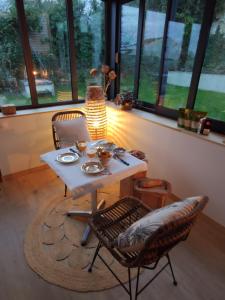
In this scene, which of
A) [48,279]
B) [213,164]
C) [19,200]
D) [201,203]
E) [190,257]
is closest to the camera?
[201,203]

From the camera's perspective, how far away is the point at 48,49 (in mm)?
2520

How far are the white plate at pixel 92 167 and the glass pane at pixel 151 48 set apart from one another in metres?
1.34

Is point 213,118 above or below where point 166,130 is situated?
above

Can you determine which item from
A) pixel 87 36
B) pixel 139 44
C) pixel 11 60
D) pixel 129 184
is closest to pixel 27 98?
pixel 11 60

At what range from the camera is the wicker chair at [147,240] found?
920 mm

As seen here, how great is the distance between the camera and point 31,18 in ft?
7.64

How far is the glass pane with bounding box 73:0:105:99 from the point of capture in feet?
8.54

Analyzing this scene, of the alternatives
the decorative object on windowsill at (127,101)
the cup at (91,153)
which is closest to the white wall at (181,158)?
the decorative object on windowsill at (127,101)

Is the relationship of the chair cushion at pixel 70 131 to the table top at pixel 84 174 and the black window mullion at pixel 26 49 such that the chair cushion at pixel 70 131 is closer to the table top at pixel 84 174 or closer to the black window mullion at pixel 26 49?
the table top at pixel 84 174

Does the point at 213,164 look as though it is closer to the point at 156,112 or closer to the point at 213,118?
the point at 213,118

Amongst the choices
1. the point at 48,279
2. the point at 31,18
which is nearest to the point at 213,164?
the point at 48,279

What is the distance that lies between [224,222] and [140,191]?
806 mm

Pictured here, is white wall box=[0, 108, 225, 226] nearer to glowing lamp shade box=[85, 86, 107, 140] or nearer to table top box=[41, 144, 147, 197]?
glowing lamp shade box=[85, 86, 107, 140]

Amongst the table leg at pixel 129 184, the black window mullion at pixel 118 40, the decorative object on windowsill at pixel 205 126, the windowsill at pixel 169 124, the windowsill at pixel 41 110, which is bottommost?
the table leg at pixel 129 184
